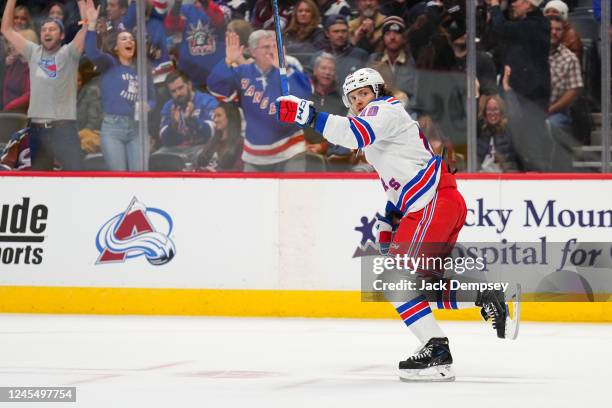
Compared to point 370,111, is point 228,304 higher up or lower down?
lower down

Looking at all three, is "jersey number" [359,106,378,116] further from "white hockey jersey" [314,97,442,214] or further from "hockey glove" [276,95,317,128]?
"hockey glove" [276,95,317,128]

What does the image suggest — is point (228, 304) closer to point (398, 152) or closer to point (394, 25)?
point (394, 25)

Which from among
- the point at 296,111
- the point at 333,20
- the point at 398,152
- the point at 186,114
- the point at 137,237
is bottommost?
the point at 137,237

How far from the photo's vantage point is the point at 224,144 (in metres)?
8.30

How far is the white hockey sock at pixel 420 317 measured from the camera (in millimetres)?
4660

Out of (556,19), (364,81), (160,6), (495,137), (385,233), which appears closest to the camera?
(364,81)

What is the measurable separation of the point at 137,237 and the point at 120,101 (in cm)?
124

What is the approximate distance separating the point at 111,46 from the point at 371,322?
9.54 feet

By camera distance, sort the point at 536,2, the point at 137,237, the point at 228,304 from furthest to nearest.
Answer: the point at 536,2, the point at 137,237, the point at 228,304

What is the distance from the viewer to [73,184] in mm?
7703

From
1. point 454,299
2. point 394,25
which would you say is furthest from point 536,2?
point 454,299

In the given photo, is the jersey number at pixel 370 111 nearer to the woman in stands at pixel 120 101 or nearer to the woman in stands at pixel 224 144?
the woman in stands at pixel 224 144

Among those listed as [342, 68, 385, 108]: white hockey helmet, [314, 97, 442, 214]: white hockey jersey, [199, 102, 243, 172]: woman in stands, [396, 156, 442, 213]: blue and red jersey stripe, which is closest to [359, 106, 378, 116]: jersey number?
[314, 97, 442, 214]: white hockey jersey

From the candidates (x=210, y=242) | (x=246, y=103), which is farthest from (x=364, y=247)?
(x=246, y=103)
